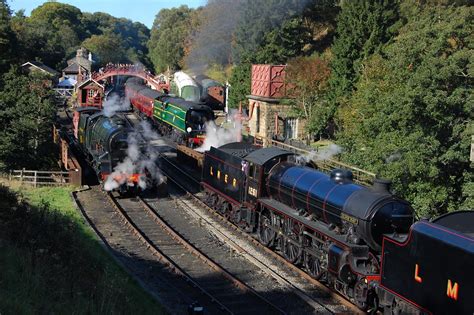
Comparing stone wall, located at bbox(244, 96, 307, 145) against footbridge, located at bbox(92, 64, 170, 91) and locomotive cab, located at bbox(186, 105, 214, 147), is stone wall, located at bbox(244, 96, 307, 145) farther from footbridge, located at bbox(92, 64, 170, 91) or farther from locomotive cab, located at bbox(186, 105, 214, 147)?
footbridge, located at bbox(92, 64, 170, 91)

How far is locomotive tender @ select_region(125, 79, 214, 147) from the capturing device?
36281 millimetres

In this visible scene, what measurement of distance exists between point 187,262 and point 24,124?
51.7 feet

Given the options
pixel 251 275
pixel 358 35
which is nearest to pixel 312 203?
pixel 251 275

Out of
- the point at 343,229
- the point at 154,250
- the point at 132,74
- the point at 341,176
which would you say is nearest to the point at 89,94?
the point at 132,74

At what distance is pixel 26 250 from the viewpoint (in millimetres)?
12602

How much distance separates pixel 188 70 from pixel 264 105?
1986 inches

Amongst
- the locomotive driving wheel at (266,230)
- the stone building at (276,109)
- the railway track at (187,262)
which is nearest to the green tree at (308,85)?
the stone building at (276,109)

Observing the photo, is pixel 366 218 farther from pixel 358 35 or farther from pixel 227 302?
pixel 358 35

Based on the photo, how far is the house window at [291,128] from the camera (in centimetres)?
3994

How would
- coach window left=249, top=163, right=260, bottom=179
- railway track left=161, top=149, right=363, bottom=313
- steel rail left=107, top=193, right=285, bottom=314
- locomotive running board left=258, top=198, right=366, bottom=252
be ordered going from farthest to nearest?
coach window left=249, top=163, right=260, bottom=179
steel rail left=107, top=193, right=285, bottom=314
railway track left=161, top=149, right=363, bottom=313
locomotive running board left=258, top=198, right=366, bottom=252

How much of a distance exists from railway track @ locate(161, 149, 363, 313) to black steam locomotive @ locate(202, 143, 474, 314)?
24cm

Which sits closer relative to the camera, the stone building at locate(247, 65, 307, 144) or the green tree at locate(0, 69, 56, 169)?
the green tree at locate(0, 69, 56, 169)

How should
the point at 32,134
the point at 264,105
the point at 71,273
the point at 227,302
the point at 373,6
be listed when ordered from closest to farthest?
the point at 71,273 < the point at 227,302 < the point at 32,134 < the point at 373,6 < the point at 264,105

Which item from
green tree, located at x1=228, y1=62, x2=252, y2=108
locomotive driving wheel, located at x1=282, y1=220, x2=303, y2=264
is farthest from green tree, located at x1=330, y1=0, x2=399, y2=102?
locomotive driving wheel, located at x1=282, y1=220, x2=303, y2=264
